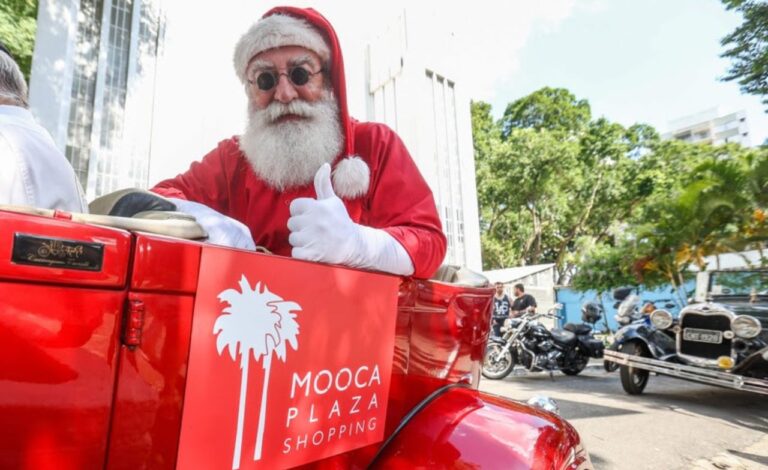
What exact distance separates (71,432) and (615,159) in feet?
63.0

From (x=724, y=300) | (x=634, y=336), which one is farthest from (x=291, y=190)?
(x=724, y=300)

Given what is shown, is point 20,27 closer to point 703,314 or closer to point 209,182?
point 209,182

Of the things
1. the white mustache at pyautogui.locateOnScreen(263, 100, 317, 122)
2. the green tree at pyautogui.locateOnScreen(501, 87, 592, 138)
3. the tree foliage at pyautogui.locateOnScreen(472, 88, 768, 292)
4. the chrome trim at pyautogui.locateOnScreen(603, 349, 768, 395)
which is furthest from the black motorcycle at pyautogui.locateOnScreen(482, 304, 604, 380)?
the green tree at pyautogui.locateOnScreen(501, 87, 592, 138)

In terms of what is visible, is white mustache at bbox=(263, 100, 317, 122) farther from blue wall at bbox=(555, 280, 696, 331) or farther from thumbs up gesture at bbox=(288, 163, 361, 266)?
blue wall at bbox=(555, 280, 696, 331)

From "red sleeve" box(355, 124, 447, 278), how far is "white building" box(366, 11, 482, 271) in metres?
10.0

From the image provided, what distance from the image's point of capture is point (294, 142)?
181 cm

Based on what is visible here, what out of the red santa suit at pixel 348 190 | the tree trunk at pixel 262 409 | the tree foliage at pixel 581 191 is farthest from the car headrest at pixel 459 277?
the tree foliage at pixel 581 191

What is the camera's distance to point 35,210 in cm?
76

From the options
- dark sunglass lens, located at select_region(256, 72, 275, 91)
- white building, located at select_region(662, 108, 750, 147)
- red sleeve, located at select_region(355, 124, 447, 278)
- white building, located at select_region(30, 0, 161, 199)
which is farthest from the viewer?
white building, located at select_region(662, 108, 750, 147)

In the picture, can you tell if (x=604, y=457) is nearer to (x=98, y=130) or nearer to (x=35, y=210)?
(x=35, y=210)

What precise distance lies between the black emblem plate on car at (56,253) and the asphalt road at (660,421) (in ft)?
12.0

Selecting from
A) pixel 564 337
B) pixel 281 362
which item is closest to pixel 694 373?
pixel 564 337

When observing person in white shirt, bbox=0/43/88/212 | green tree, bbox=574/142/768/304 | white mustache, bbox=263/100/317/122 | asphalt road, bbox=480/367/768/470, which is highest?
green tree, bbox=574/142/768/304

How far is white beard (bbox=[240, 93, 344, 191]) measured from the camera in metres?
1.79
